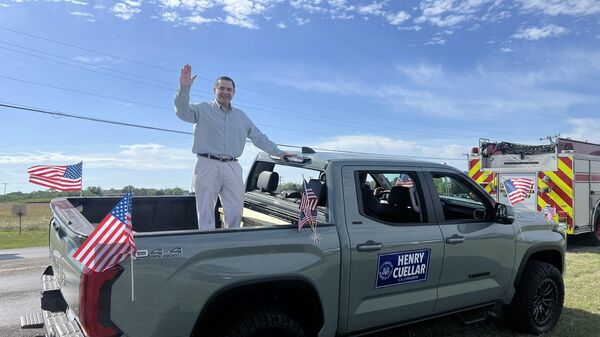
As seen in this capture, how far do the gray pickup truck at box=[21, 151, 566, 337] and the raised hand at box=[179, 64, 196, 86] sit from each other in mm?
1082

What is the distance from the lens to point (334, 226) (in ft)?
11.0

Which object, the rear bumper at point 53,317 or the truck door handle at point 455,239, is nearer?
the rear bumper at point 53,317

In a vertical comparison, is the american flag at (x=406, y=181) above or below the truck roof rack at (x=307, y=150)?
below

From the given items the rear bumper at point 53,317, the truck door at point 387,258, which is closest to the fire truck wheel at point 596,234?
the truck door at point 387,258

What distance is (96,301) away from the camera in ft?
8.02

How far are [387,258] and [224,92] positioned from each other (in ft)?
6.30

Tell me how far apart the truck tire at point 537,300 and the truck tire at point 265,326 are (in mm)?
2652

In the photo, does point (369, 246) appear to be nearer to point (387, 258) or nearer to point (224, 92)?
point (387, 258)

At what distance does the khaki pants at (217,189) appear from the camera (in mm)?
3973

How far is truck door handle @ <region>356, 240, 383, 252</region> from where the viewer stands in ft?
11.1

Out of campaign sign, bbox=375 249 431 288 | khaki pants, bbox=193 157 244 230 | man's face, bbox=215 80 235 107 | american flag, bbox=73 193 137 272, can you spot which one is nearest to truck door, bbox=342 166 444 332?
campaign sign, bbox=375 249 431 288

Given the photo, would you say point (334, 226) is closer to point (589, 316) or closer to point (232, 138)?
point (232, 138)

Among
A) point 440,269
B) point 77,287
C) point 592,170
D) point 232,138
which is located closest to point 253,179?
point 232,138

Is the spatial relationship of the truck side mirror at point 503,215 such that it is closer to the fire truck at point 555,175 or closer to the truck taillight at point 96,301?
the truck taillight at point 96,301
